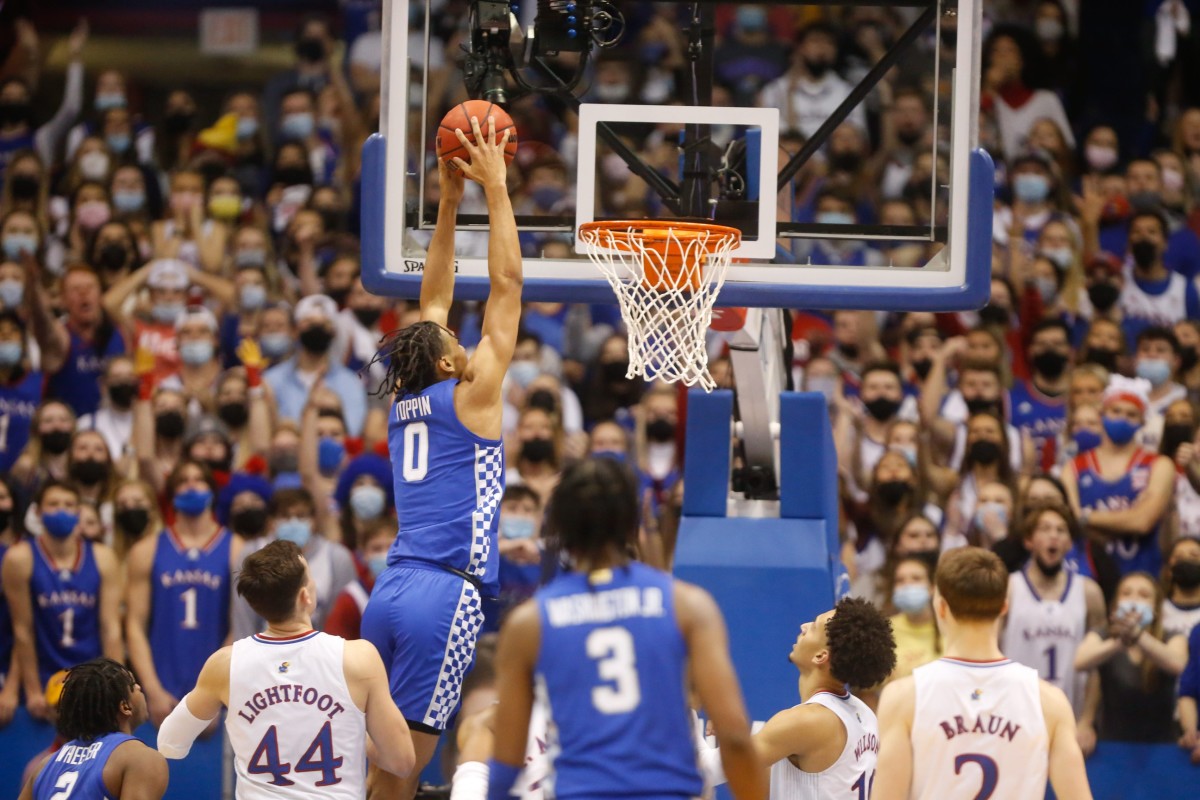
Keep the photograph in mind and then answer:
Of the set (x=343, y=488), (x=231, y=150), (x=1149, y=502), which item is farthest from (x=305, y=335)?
(x=1149, y=502)

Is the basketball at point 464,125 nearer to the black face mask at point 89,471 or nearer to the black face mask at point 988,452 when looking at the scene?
the black face mask at point 988,452

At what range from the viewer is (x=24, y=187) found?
38.5 feet

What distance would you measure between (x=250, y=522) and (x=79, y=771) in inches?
151

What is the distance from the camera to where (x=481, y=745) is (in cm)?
531

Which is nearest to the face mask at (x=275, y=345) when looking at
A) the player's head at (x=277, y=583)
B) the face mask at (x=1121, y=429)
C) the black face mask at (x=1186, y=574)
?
the face mask at (x=1121, y=429)

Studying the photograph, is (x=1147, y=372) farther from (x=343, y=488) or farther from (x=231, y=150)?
(x=231, y=150)

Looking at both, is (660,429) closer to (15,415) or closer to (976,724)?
(15,415)

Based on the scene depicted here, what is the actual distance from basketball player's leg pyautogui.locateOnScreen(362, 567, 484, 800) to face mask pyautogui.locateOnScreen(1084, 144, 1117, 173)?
7580 mm

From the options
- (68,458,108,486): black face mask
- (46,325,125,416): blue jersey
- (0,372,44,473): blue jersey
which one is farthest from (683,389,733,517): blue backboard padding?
(0,372,44,473): blue jersey

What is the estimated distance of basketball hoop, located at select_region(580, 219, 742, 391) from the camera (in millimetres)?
6176

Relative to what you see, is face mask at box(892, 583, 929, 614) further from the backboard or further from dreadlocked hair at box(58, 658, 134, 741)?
dreadlocked hair at box(58, 658, 134, 741)

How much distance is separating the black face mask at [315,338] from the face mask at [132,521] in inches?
59.2

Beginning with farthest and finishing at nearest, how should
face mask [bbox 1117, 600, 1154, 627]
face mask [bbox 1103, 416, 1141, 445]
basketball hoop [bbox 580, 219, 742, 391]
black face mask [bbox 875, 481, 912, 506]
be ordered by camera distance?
face mask [bbox 1103, 416, 1141, 445], black face mask [bbox 875, 481, 912, 506], face mask [bbox 1117, 600, 1154, 627], basketball hoop [bbox 580, 219, 742, 391]

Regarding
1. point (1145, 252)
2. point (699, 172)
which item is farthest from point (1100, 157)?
point (699, 172)
